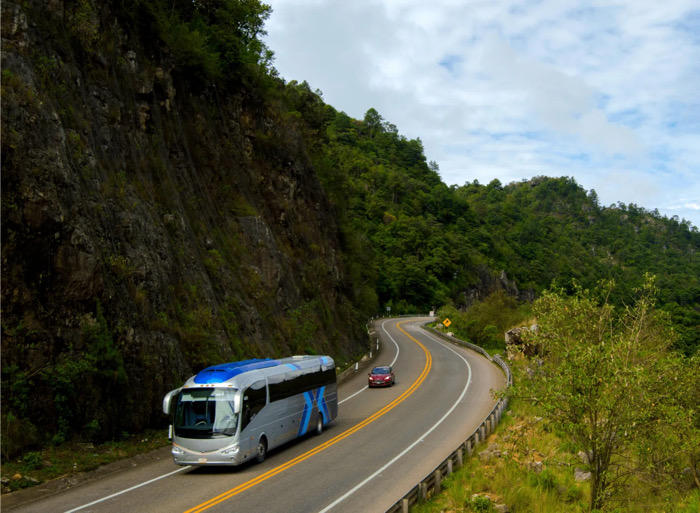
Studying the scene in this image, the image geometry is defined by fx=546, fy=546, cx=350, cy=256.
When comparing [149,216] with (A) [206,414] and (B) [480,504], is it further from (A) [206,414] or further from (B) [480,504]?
(B) [480,504]

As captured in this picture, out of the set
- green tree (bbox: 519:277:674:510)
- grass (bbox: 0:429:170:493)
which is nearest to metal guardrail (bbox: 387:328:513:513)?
green tree (bbox: 519:277:674:510)

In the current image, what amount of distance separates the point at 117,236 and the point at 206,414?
25.3ft

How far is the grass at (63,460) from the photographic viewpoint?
40.8 ft

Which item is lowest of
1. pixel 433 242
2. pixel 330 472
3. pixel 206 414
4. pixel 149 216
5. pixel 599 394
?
pixel 330 472

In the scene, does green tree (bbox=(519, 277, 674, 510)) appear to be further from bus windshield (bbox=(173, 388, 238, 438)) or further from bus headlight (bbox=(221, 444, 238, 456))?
bus windshield (bbox=(173, 388, 238, 438))

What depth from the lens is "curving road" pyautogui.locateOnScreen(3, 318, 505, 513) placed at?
12.0 meters

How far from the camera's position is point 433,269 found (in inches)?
4013

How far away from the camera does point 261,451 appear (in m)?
16.0

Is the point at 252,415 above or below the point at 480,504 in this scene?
above

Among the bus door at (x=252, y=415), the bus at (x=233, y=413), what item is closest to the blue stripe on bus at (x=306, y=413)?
the bus at (x=233, y=413)

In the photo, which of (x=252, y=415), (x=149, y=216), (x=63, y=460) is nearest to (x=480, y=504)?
(x=252, y=415)

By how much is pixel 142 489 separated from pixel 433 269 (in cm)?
9135

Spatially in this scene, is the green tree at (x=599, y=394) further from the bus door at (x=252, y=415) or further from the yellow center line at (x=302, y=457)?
the bus door at (x=252, y=415)

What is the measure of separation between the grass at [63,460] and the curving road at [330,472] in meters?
0.63
